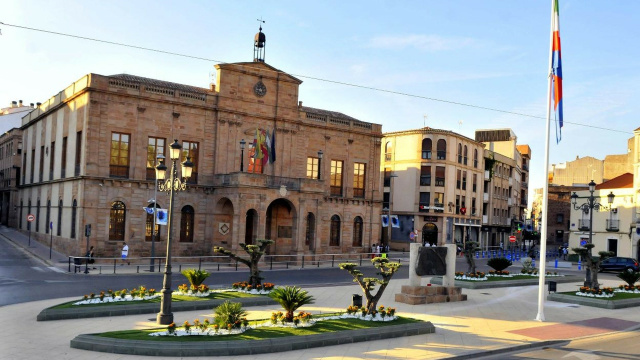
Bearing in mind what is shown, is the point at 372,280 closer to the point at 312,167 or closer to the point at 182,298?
the point at 182,298

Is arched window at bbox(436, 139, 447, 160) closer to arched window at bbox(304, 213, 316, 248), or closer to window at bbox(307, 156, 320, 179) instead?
window at bbox(307, 156, 320, 179)

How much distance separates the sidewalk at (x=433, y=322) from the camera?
15.2 meters

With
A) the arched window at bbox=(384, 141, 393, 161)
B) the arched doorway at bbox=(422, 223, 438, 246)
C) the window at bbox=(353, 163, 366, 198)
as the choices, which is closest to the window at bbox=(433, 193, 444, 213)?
the arched doorway at bbox=(422, 223, 438, 246)

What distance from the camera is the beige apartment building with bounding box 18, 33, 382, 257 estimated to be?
40719 millimetres

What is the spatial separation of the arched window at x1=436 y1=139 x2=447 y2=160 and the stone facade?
15504mm

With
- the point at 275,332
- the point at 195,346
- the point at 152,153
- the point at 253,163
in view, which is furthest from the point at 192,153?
the point at 195,346

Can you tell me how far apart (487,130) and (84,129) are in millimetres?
65584

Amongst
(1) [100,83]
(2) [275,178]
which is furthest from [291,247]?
(1) [100,83]

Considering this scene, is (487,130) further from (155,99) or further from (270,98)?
(155,99)

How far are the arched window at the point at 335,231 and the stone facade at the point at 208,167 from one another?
14cm

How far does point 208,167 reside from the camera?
45.2 meters

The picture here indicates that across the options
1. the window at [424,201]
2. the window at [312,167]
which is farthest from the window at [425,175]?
the window at [312,167]

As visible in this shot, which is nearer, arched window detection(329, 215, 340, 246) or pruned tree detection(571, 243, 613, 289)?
pruned tree detection(571, 243, 613, 289)

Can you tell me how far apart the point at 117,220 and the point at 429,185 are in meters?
39.0
